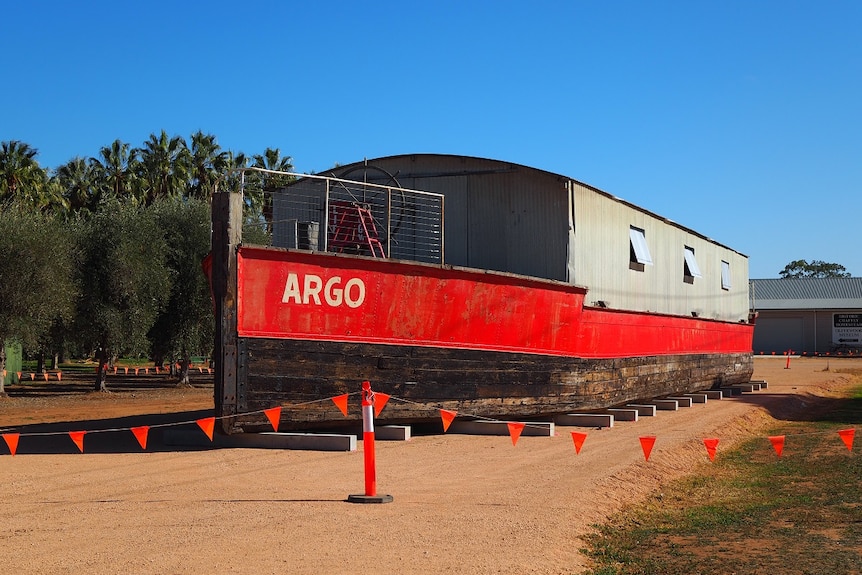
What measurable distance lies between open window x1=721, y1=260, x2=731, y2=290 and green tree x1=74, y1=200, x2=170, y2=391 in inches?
675

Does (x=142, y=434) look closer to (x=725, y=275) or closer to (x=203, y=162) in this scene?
(x=725, y=275)

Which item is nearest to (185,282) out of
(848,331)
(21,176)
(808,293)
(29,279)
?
(29,279)

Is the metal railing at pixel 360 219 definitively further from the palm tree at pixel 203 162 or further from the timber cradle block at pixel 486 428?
the palm tree at pixel 203 162

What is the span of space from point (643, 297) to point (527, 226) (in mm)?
4328

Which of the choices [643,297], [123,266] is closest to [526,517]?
[643,297]

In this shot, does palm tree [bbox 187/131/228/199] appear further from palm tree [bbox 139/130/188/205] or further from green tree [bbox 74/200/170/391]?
green tree [bbox 74/200/170/391]

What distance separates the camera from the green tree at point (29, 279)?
25453 millimetres

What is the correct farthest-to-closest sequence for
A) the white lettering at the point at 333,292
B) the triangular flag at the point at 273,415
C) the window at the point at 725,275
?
the window at the point at 725,275
the white lettering at the point at 333,292
the triangular flag at the point at 273,415

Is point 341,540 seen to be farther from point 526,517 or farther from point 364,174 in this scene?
point 364,174

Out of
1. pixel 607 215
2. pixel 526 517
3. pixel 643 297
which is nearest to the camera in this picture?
pixel 526 517

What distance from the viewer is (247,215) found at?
30469mm

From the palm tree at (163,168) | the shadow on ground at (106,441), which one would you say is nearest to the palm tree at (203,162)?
the palm tree at (163,168)

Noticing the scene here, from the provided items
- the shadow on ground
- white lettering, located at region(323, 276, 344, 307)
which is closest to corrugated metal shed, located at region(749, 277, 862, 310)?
the shadow on ground

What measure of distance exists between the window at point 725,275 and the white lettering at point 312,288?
16.5m
